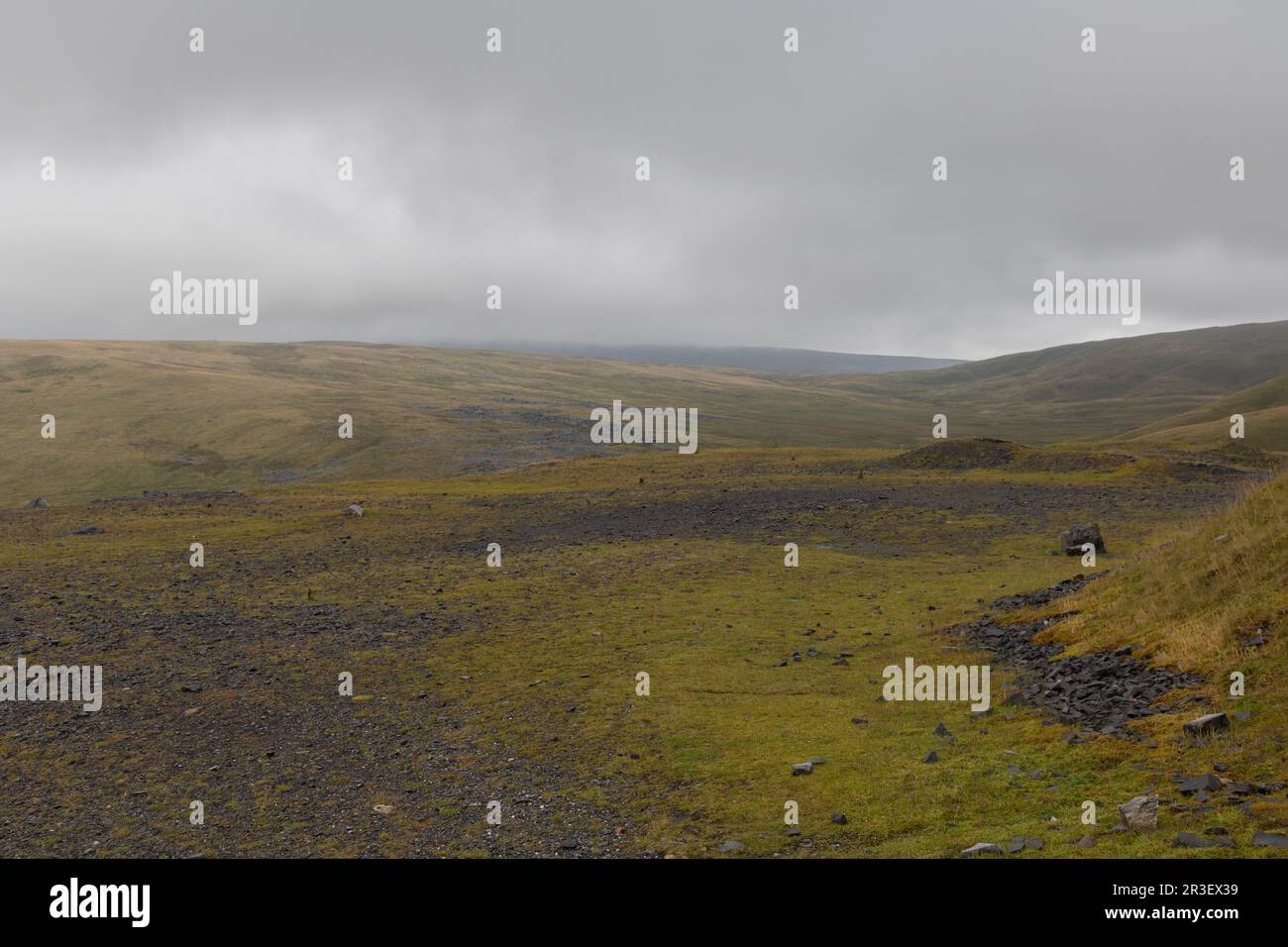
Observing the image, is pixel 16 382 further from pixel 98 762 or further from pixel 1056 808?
pixel 1056 808

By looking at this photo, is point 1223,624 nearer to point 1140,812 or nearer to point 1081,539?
point 1140,812

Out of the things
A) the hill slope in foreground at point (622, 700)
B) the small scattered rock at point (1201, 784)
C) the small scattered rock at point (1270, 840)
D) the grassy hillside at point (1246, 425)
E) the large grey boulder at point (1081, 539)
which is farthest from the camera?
the grassy hillside at point (1246, 425)

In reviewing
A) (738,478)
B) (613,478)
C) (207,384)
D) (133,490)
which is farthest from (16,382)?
(738,478)

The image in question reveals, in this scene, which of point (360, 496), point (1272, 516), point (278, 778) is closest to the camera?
point (278, 778)

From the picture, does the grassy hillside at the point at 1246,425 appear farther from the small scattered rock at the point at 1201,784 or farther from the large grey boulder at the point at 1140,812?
the large grey boulder at the point at 1140,812

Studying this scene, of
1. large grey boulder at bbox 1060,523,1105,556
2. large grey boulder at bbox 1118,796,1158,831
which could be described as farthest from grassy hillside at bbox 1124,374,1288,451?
large grey boulder at bbox 1118,796,1158,831

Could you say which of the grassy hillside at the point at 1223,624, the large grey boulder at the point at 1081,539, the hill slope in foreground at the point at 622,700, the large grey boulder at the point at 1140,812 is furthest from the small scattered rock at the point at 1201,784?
the large grey boulder at the point at 1081,539

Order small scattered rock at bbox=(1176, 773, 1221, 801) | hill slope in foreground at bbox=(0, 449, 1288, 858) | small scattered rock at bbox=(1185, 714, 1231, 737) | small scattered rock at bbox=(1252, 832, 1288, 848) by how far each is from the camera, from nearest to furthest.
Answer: small scattered rock at bbox=(1252, 832, 1288, 848)
small scattered rock at bbox=(1176, 773, 1221, 801)
hill slope in foreground at bbox=(0, 449, 1288, 858)
small scattered rock at bbox=(1185, 714, 1231, 737)

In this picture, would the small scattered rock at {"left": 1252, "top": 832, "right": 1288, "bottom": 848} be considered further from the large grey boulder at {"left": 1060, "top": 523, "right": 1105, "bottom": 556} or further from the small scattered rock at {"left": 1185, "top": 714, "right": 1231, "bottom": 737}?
the large grey boulder at {"left": 1060, "top": 523, "right": 1105, "bottom": 556}

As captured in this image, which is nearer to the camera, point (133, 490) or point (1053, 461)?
point (1053, 461)
